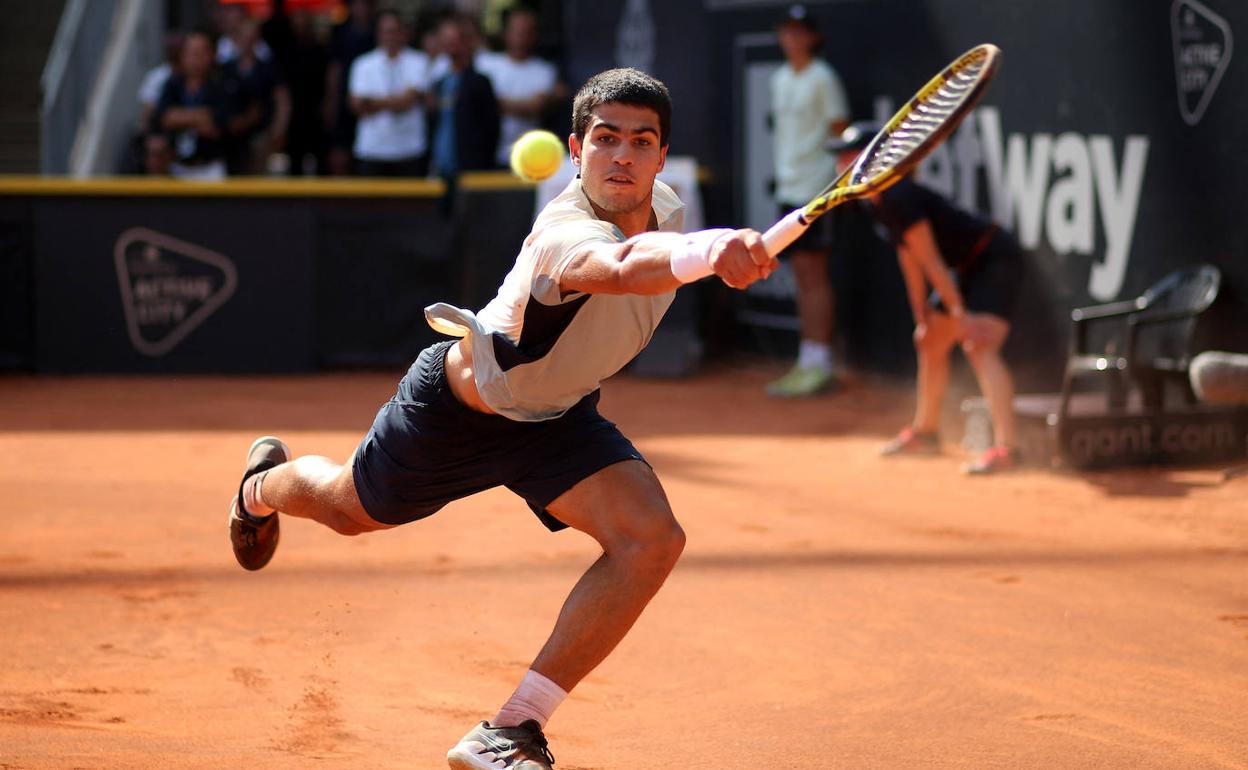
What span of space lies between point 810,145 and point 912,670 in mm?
6604

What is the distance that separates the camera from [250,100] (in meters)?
12.3

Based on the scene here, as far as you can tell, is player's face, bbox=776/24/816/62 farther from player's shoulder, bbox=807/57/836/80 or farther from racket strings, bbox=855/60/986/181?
racket strings, bbox=855/60/986/181

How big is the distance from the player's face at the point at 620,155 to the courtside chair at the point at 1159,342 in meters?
4.85

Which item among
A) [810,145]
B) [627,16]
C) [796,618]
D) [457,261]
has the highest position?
[627,16]

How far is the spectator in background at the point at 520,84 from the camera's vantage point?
12.0 metres

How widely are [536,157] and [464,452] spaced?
32.3 inches

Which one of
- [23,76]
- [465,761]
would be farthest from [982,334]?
[23,76]

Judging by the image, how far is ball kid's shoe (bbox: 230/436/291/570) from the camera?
4.77 m

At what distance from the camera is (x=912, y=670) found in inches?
185

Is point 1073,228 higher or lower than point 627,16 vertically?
lower

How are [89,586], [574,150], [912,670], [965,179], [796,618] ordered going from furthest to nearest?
[965,179] < [89,586] < [796,618] < [912,670] < [574,150]

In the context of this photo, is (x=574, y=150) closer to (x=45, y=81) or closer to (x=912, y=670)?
(x=912, y=670)

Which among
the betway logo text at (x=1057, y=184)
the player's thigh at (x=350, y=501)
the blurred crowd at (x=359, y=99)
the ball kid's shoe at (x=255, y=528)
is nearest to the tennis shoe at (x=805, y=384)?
the betway logo text at (x=1057, y=184)

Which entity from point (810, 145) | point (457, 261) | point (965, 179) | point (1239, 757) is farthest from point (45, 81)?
point (1239, 757)
